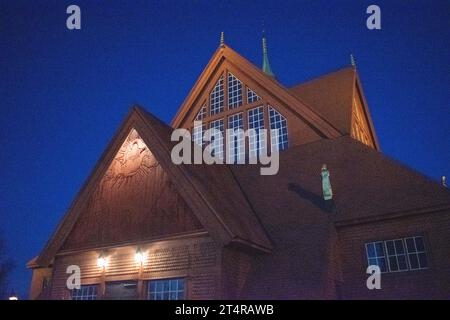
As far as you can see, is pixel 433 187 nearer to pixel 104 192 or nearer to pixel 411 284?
pixel 411 284

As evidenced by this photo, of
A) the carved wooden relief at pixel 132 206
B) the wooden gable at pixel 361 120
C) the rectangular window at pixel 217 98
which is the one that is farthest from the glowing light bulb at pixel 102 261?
the wooden gable at pixel 361 120

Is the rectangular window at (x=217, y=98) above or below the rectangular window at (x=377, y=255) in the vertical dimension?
above

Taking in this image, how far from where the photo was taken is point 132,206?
14.1 m

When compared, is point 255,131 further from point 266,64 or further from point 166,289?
point 266,64

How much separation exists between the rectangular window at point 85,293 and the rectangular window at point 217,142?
34.1 ft

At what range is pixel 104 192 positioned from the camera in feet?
49.8

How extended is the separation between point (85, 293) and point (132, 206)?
383 cm

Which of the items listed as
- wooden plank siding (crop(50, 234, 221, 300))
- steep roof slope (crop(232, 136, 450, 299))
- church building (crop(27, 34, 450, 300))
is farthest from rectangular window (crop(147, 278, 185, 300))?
steep roof slope (crop(232, 136, 450, 299))

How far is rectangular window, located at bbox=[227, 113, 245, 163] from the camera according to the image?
69.3ft

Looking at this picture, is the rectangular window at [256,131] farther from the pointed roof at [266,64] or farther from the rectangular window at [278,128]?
the pointed roof at [266,64]

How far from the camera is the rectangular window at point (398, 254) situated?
1253 centimetres

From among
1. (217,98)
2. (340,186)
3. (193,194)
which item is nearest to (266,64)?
(217,98)

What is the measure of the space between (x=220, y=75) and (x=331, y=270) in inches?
627
